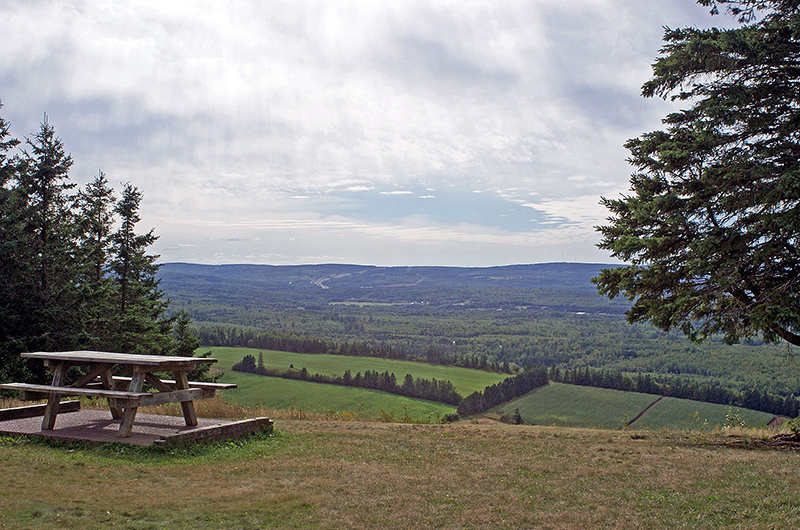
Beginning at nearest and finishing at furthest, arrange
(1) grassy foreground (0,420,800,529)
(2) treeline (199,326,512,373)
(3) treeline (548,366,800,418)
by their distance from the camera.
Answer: (1) grassy foreground (0,420,800,529) → (3) treeline (548,366,800,418) → (2) treeline (199,326,512,373)

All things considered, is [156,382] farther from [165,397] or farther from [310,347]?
[310,347]

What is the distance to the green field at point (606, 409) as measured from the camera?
45344 mm

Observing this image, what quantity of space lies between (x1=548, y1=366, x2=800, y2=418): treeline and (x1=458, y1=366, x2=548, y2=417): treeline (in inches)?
198

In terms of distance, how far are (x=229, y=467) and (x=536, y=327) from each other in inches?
5989

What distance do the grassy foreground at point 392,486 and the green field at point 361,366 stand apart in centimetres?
4763

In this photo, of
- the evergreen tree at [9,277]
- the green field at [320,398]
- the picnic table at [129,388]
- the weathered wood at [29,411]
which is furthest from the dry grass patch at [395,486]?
the green field at [320,398]

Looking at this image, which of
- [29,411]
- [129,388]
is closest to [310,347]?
[29,411]

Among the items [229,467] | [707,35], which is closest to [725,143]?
[707,35]

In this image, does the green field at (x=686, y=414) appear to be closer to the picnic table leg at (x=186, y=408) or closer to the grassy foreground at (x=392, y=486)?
the grassy foreground at (x=392, y=486)

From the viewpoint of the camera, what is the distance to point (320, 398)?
48.4 m

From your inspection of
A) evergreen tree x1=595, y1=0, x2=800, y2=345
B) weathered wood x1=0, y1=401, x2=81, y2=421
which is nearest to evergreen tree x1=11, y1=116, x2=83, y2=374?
weathered wood x1=0, y1=401, x2=81, y2=421

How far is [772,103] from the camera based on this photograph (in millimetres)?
10586

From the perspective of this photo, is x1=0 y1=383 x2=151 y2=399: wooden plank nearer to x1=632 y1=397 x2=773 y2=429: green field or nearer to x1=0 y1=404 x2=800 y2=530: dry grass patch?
x1=0 y1=404 x2=800 y2=530: dry grass patch

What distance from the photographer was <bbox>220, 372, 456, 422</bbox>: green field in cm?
4522
